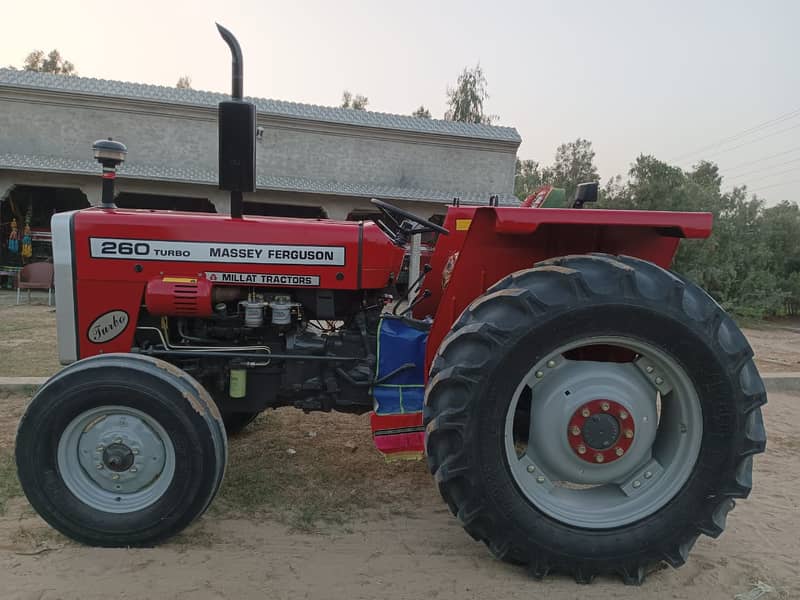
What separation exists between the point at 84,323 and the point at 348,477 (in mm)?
1578

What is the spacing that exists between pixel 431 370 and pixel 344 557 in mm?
886

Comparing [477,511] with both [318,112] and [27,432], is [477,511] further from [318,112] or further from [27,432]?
[318,112]

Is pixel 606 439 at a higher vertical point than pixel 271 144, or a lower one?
lower

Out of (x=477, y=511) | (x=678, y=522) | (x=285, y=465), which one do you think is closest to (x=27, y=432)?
(x=285, y=465)

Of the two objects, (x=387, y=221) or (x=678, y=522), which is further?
(x=387, y=221)

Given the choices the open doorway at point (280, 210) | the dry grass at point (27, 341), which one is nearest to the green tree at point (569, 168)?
the open doorway at point (280, 210)

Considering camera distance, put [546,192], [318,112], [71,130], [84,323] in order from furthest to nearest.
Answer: [318,112]
[71,130]
[546,192]
[84,323]

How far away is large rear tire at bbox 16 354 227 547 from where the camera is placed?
2223 mm

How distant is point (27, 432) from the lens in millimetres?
2213

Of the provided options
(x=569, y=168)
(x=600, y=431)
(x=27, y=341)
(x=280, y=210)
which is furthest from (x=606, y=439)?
(x=569, y=168)

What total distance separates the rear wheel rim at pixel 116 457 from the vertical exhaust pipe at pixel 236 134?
41.7 inches

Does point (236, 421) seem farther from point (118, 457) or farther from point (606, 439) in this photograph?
point (606, 439)

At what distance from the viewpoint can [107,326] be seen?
265 cm

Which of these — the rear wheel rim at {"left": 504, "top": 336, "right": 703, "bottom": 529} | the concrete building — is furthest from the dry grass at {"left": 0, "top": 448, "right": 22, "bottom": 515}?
the concrete building
